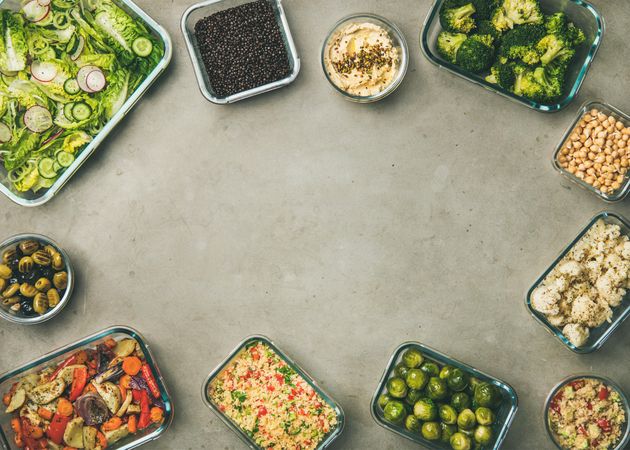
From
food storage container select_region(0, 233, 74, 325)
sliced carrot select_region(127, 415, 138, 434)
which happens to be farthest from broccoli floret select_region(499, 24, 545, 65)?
sliced carrot select_region(127, 415, 138, 434)

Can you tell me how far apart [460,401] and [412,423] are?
1.02 ft

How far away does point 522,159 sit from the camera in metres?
3.38

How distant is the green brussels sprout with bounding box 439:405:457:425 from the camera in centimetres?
302

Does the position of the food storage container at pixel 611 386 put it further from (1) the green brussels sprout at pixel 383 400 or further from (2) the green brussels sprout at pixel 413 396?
(1) the green brussels sprout at pixel 383 400

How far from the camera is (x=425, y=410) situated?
301 centimetres

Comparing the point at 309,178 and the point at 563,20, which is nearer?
the point at 563,20

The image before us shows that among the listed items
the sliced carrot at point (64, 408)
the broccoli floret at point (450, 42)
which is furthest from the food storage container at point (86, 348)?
the broccoli floret at point (450, 42)

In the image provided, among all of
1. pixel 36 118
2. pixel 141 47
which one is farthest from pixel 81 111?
pixel 141 47

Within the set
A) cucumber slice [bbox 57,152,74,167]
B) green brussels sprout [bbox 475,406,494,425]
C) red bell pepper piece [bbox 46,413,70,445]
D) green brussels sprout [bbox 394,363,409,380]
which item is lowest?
red bell pepper piece [bbox 46,413,70,445]

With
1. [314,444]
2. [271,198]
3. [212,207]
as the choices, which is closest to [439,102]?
[271,198]

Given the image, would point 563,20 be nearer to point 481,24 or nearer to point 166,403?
point 481,24

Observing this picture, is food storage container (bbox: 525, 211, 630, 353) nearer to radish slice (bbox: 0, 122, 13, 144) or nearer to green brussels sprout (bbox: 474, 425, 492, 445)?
green brussels sprout (bbox: 474, 425, 492, 445)

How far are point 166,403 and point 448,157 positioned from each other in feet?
7.82

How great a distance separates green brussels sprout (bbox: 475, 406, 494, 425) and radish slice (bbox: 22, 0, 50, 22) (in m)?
3.57
